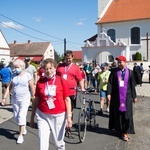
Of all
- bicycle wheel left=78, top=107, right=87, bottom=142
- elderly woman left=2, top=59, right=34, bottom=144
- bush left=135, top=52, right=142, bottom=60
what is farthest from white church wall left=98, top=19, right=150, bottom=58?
elderly woman left=2, top=59, right=34, bottom=144

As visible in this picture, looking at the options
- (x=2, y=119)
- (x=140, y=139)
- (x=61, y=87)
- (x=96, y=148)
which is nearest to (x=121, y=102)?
(x=140, y=139)

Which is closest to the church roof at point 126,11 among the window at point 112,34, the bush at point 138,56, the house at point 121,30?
the house at point 121,30

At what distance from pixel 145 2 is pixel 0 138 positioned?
49997 mm

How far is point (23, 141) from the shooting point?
6.48 meters

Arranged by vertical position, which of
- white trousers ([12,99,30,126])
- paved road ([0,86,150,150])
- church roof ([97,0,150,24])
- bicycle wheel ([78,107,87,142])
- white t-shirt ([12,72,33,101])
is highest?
church roof ([97,0,150,24])

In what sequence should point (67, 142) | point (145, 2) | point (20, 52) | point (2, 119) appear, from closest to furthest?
point (67, 142)
point (2, 119)
point (145, 2)
point (20, 52)

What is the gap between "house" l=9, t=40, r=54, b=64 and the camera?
70562 millimetres

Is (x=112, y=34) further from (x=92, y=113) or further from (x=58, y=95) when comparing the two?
(x=58, y=95)

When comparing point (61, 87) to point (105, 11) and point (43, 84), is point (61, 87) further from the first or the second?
point (105, 11)

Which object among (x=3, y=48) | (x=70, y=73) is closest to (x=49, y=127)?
(x=70, y=73)

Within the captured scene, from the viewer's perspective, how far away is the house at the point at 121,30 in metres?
41.9

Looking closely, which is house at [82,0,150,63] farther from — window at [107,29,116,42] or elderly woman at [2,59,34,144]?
elderly woman at [2,59,34,144]

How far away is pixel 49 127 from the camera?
14.5ft

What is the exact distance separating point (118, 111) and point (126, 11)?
153 feet
